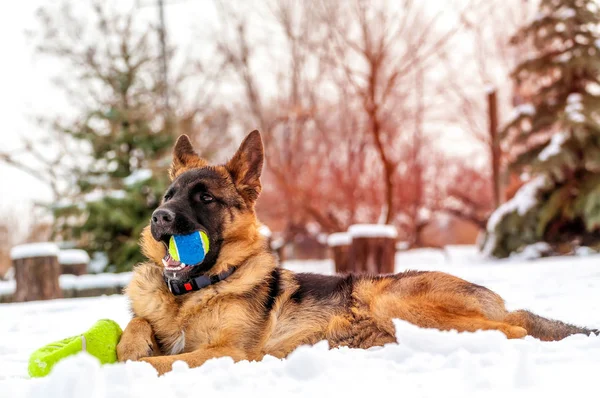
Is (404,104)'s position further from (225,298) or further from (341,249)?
(225,298)

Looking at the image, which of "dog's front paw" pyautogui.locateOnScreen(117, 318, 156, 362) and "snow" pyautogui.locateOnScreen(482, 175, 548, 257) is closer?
"dog's front paw" pyautogui.locateOnScreen(117, 318, 156, 362)

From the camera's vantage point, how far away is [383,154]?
1555cm

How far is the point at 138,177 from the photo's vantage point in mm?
12680

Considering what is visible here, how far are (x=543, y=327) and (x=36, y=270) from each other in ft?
26.0

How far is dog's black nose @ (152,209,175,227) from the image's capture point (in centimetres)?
379

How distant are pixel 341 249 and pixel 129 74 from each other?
7.58 metres

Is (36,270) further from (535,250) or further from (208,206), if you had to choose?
(535,250)

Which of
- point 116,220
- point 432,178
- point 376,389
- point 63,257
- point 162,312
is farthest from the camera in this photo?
point 432,178

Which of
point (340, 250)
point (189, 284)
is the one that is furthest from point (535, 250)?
point (189, 284)

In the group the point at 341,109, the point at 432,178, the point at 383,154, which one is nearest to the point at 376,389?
the point at 383,154

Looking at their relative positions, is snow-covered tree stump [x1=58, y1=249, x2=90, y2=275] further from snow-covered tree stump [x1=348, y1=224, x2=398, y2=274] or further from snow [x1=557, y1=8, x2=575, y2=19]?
snow [x1=557, y1=8, x2=575, y2=19]

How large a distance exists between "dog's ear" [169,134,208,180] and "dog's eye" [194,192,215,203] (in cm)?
63

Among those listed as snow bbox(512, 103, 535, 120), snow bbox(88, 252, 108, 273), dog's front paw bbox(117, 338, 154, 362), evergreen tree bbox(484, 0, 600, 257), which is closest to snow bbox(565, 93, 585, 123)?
evergreen tree bbox(484, 0, 600, 257)

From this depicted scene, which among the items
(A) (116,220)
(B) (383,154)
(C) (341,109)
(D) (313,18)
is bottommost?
(A) (116,220)
